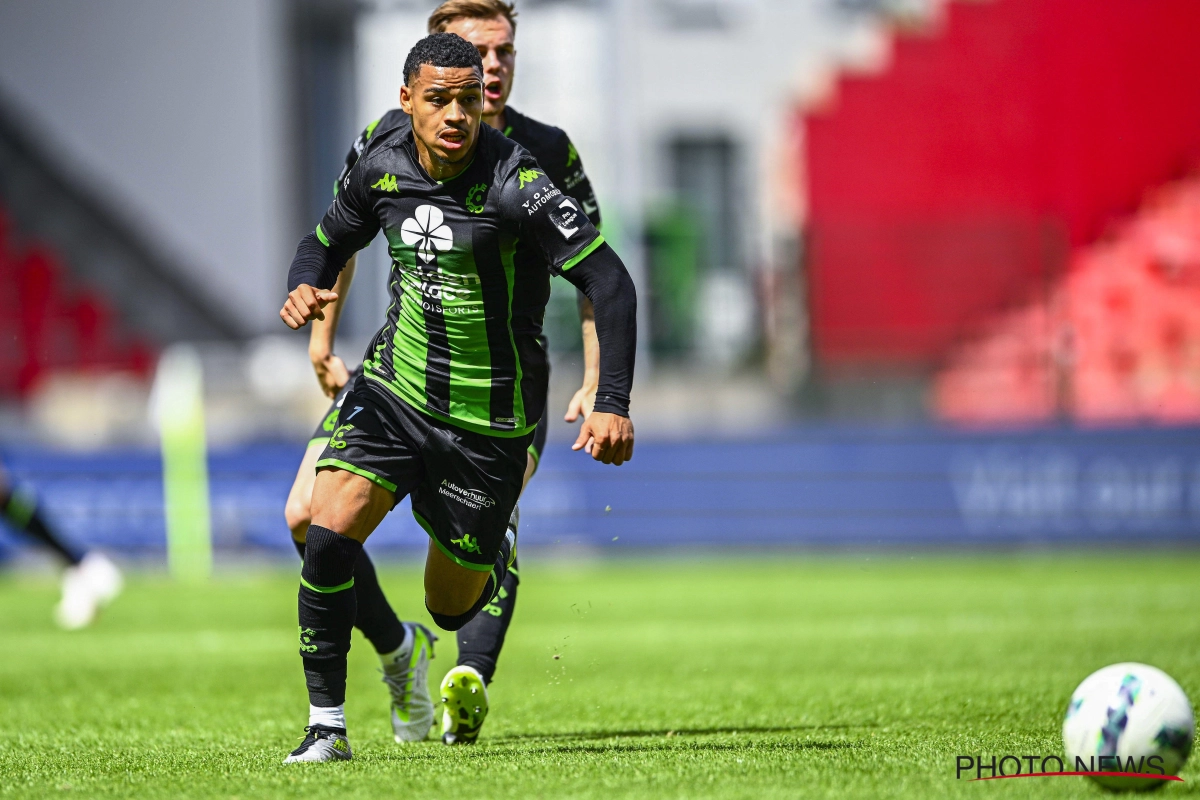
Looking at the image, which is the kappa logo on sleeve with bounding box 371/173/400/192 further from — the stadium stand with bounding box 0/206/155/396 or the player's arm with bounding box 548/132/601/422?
the stadium stand with bounding box 0/206/155/396

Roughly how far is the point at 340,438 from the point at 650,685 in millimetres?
2771

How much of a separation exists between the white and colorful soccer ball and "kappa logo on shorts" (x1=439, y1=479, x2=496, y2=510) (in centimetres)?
196

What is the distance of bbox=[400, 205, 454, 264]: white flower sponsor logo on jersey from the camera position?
16.8ft

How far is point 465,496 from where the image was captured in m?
5.34

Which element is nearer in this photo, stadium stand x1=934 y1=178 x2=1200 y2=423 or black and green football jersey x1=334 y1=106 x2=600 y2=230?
black and green football jersey x1=334 y1=106 x2=600 y2=230

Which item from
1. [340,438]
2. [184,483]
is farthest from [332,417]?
[184,483]

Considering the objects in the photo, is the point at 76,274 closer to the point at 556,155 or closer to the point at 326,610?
the point at 556,155

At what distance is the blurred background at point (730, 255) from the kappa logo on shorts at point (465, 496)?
10146mm

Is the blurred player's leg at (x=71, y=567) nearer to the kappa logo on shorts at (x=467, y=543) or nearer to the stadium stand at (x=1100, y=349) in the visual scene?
the kappa logo on shorts at (x=467, y=543)

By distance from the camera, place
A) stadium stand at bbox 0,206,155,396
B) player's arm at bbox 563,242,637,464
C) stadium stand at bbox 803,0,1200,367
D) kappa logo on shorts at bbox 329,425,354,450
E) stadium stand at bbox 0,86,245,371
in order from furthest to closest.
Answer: stadium stand at bbox 0,86,245,371 < stadium stand at bbox 0,206,155,396 < stadium stand at bbox 803,0,1200,367 < kappa logo on shorts at bbox 329,425,354,450 < player's arm at bbox 563,242,637,464

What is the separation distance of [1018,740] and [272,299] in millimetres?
23503

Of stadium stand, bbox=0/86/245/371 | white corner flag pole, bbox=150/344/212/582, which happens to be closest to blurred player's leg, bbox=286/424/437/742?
white corner flag pole, bbox=150/344/212/582

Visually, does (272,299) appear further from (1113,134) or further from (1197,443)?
(1197,443)

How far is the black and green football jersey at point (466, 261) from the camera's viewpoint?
16.6 feet
